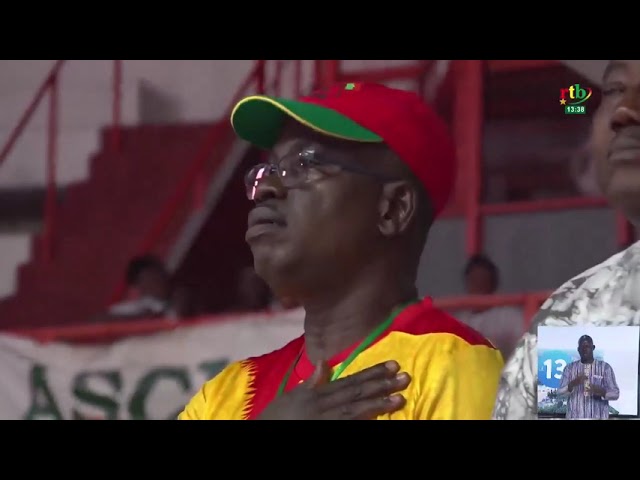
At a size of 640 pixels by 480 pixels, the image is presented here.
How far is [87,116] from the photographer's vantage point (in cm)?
486

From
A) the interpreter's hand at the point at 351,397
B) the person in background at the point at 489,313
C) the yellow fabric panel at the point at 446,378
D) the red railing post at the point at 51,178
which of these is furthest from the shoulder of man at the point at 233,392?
the red railing post at the point at 51,178

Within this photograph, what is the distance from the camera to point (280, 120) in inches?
104

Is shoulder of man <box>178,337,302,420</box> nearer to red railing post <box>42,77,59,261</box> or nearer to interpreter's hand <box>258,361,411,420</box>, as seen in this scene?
interpreter's hand <box>258,361,411,420</box>

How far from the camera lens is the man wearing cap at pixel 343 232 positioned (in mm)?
2518

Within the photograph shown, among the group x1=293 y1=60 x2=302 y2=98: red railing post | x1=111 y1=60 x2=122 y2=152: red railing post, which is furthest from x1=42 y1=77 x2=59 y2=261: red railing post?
x1=293 y1=60 x2=302 y2=98: red railing post

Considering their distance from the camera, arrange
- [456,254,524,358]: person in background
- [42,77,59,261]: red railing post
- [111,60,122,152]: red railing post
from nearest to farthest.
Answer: [456,254,524,358]: person in background < [111,60,122,152]: red railing post < [42,77,59,261]: red railing post

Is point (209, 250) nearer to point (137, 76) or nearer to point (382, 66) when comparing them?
point (137, 76)

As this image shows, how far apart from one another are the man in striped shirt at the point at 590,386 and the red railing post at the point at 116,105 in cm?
182

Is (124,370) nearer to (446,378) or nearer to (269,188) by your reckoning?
(269,188)

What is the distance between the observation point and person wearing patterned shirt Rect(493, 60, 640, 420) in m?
2.54

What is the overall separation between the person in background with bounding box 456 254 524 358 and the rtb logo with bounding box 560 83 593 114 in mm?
508

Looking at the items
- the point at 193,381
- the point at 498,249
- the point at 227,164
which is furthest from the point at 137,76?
the point at 498,249
